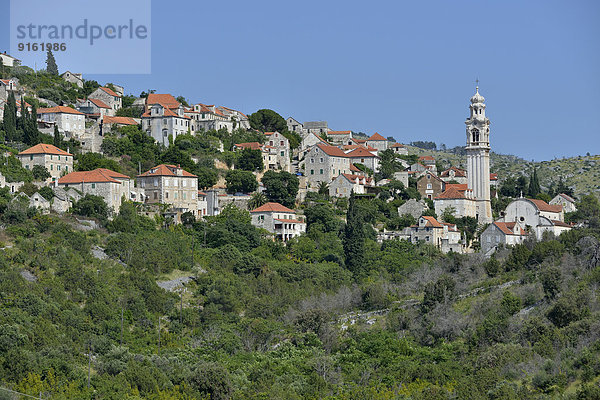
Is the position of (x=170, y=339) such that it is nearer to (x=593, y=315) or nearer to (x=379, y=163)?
(x=593, y=315)

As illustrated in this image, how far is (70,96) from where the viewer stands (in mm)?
104000

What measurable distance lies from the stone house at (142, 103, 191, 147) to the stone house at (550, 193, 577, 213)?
33.8 meters

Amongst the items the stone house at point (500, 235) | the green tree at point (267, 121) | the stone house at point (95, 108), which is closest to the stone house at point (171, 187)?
the stone house at point (95, 108)

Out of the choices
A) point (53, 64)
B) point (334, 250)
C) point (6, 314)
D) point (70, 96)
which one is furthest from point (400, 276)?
point (53, 64)

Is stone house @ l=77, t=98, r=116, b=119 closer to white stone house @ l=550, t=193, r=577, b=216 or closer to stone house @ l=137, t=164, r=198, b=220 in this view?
stone house @ l=137, t=164, r=198, b=220

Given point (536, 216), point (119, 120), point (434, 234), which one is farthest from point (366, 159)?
point (119, 120)

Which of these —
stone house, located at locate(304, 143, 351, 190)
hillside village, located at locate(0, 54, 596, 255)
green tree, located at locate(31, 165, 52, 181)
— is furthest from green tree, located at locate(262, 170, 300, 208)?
green tree, located at locate(31, 165, 52, 181)

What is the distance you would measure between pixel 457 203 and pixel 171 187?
80.7ft

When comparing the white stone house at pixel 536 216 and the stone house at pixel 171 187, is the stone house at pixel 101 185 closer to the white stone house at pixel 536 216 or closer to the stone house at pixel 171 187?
the stone house at pixel 171 187

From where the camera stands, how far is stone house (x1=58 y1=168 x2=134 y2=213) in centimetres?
7819

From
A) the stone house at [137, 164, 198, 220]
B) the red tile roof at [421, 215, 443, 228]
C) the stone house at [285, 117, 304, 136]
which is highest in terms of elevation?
the stone house at [285, 117, 304, 136]

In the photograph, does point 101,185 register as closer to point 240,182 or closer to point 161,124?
point 240,182

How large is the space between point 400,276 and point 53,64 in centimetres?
6095

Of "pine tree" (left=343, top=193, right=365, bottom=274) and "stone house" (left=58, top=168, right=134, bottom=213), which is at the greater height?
"stone house" (left=58, top=168, right=134, bottom=213)
